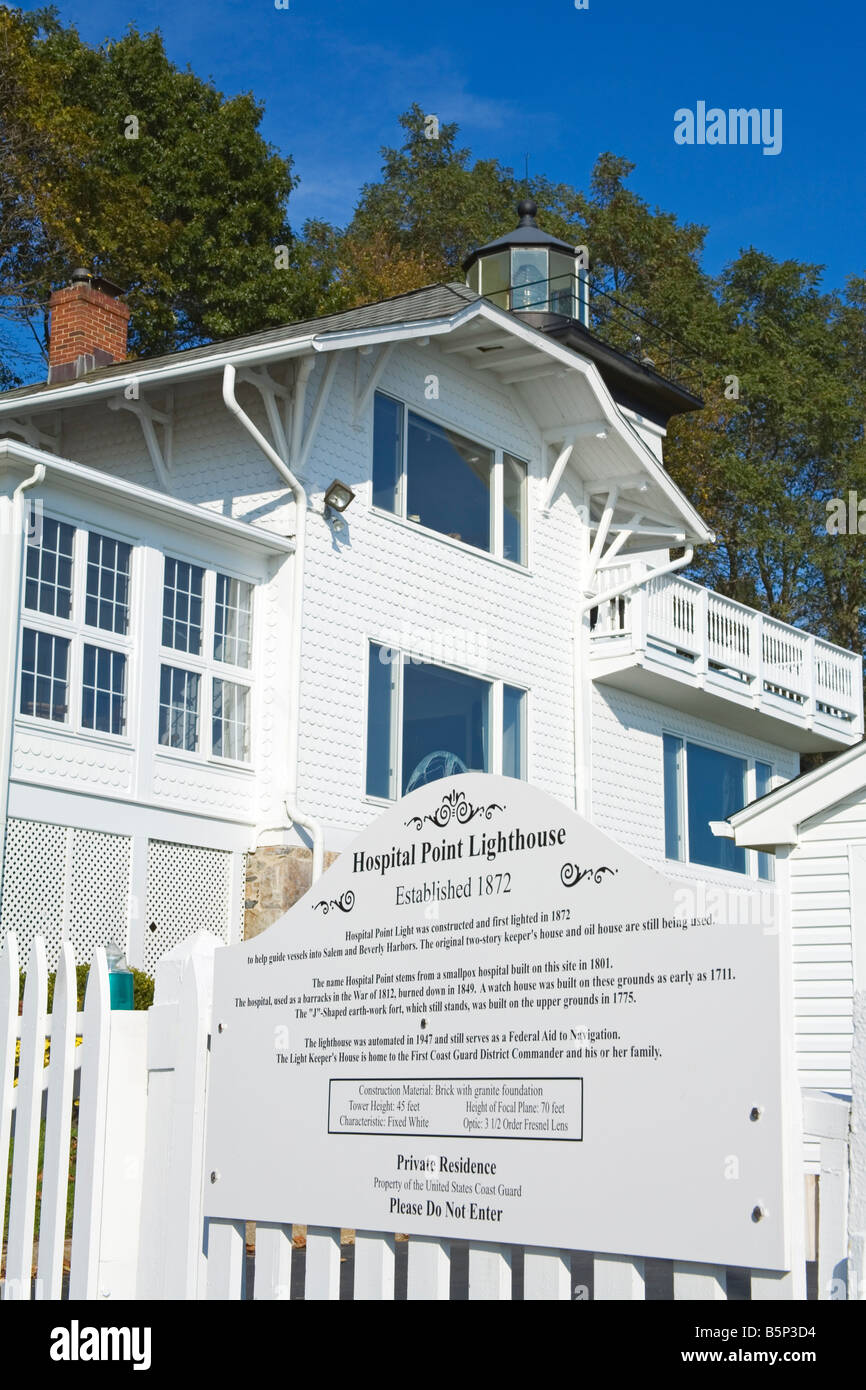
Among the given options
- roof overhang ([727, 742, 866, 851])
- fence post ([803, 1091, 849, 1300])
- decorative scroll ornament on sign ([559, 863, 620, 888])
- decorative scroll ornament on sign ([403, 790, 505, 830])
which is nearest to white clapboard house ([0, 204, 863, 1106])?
roof overhang ([727, 742, 866, 851])

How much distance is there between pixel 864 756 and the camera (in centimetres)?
1319

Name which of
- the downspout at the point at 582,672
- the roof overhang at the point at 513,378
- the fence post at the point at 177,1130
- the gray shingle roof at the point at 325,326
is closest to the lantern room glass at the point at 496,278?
the roof overhang at the point at 513,378

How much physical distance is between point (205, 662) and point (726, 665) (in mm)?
9089

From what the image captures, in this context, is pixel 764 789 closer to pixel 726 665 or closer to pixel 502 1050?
pixel 726 665

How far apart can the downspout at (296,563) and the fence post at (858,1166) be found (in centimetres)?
1231

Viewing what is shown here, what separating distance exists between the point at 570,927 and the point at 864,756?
10048mm

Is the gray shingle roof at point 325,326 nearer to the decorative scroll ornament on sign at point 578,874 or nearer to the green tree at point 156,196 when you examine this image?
the green tree at point 156,196

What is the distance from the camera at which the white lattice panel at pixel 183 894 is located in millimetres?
14837

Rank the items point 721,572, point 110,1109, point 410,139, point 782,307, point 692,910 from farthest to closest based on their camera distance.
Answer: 1. point 410,139
2. point 782,307
3. point 721,572
4. point 110,1109
5. point 692,910

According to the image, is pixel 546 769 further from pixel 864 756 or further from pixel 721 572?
pixel 721 572

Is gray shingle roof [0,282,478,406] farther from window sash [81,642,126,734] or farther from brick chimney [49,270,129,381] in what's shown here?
window sash [81,642,126,734]

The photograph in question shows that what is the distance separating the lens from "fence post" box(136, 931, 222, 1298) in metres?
4.55

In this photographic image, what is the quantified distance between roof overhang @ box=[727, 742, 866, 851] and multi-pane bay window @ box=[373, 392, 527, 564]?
20.2ft

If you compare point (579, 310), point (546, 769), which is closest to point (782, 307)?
point (579, 310)
